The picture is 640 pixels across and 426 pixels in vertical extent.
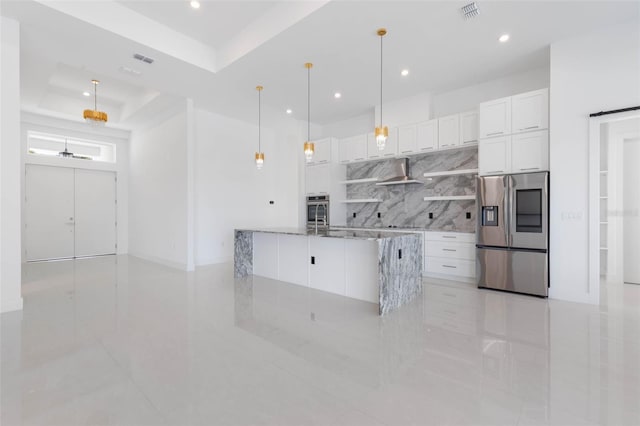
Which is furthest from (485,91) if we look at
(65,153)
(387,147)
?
(65,153)

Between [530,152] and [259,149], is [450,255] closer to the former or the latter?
[530,152]

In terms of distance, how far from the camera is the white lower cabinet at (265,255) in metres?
4.98

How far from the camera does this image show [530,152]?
13.4 feet

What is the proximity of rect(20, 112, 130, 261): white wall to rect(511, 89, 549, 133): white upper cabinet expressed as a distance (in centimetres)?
899

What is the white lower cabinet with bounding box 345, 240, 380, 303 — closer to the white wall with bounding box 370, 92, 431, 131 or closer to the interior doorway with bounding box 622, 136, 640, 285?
the white wall with bounding box 370, 92, 431, 131

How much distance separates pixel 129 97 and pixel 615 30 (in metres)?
8.57

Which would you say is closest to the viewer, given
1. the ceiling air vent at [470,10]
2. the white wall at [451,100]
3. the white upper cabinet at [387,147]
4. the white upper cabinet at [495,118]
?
the ceiling air vent at [470,10]

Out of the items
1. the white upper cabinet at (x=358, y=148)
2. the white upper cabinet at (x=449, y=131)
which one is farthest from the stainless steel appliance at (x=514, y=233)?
the white upper cabinet at (x=358, y=148)

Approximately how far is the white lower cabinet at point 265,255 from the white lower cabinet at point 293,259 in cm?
13

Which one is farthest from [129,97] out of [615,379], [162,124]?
[615,379]

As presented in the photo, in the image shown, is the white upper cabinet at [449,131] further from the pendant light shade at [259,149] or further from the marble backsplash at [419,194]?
the pendant light shade at [259,149]

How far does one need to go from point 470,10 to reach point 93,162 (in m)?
9.00

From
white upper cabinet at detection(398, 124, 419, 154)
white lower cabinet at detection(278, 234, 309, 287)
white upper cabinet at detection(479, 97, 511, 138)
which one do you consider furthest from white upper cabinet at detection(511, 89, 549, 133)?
white lower cabinet at detection(278, 234, 309, 287)

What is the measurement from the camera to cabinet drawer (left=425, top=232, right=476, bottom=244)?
468cm
